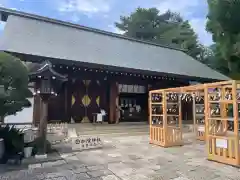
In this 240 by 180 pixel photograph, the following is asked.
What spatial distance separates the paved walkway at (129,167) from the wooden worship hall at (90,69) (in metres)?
1.69

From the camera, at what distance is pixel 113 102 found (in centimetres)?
952

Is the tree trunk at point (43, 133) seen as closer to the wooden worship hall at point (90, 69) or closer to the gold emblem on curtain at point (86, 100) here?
the wooden worship hall at point (90, 69)

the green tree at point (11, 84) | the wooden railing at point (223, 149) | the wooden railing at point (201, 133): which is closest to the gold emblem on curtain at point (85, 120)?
the wooden railing at point (201, 133)

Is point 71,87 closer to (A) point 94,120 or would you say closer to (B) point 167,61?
(A) point 94,120

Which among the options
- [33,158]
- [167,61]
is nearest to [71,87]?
[33,158]

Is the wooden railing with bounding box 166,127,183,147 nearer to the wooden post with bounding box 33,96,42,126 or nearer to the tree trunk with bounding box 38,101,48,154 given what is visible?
the tree trunk with bounding box 38,101,48,154

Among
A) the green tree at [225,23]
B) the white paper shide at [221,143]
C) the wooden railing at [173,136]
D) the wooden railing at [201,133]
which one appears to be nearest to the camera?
the white paper shide at [221,143]

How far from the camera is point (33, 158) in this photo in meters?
4.58

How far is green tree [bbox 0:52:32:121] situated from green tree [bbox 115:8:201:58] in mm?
18950

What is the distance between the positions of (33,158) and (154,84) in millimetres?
7461

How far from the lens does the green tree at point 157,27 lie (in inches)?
853

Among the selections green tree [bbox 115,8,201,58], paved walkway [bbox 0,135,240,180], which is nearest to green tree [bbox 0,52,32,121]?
paved walkway [bbox 0,135,240,180]

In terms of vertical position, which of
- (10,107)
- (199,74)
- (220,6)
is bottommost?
(10,107)

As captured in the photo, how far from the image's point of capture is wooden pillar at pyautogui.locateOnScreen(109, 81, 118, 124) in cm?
950
